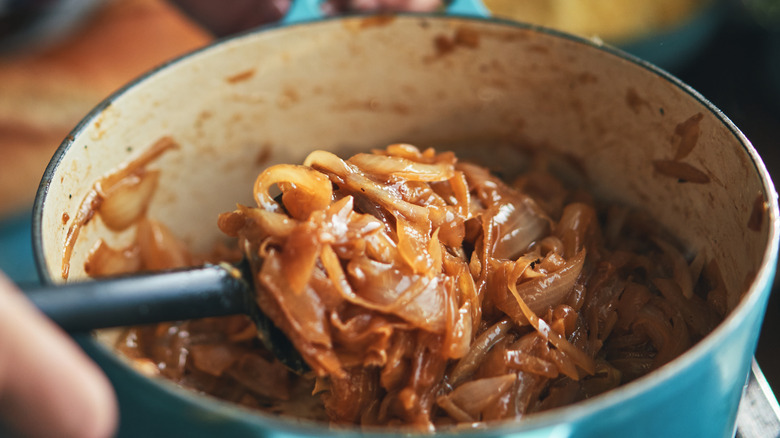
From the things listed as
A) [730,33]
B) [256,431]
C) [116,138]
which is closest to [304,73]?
[116,138]

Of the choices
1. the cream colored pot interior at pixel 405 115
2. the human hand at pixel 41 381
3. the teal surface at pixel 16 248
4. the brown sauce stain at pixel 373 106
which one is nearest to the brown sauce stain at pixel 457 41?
the cream colored pot interior at pixel 405 115

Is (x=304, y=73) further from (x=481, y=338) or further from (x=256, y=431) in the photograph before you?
(x=256, y=431)

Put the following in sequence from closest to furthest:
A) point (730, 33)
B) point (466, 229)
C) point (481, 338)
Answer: point (481, 338)
point (466, 229)
point (730, 33)

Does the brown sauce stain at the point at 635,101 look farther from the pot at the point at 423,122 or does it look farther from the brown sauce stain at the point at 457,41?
the brown sauce stain at the point at 457,41

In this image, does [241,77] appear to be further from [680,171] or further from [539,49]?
[680,171]

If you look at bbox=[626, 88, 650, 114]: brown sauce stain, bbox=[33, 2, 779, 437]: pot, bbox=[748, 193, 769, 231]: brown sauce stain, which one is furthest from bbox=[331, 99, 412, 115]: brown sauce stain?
bbox=[748, 193, 769, 231]: brown sauce stain

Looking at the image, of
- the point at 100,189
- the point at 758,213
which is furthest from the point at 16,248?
the point at 758,213
